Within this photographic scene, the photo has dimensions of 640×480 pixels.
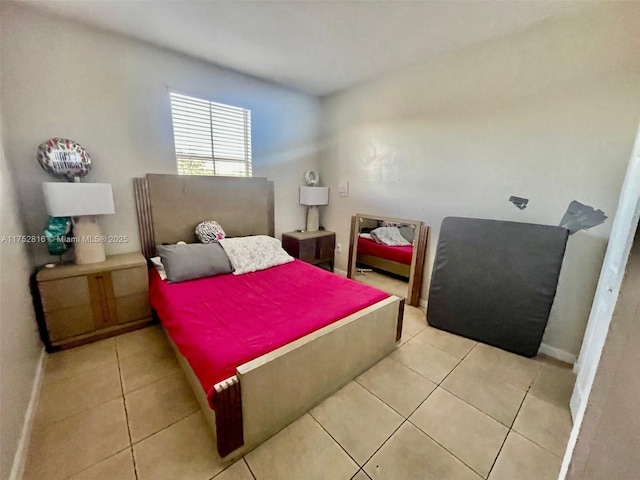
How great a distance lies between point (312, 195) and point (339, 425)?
103 inches

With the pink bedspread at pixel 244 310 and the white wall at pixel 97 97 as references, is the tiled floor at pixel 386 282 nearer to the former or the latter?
the pink bedspread at pixel 244 310

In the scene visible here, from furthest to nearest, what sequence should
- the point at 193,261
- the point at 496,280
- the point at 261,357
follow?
the point at 193,261 → the point at 496,280 → the point at 261,357

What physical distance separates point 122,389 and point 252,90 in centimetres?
307

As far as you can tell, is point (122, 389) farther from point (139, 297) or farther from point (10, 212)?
point (10, 212)

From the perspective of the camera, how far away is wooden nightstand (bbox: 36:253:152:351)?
1875mm

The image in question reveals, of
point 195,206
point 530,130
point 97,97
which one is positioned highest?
point 97,97

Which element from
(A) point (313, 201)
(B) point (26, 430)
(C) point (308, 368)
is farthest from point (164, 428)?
(A) point (313, 201)

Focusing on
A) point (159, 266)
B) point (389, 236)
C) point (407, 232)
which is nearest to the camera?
point (159, 266)

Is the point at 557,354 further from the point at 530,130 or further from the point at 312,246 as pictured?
the point at 312,246

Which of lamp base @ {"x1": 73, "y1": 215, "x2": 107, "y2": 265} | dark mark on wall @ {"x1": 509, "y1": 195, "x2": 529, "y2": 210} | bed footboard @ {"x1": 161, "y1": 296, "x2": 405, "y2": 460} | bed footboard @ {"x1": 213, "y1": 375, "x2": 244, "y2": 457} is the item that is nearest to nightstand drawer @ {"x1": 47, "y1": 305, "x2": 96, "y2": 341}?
lamp base @ {"x1": 73, "y1": 215, "x2": 107, "y2": 265}

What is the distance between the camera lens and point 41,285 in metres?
1.81

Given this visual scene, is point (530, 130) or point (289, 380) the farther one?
point (530, 130)

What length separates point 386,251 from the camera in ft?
10.1

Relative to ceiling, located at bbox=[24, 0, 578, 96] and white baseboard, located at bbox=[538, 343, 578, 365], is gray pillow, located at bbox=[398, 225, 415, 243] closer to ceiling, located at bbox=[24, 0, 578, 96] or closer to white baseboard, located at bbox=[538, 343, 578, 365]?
white baseboard, located at bbox=[538, 343, 578, 365]
